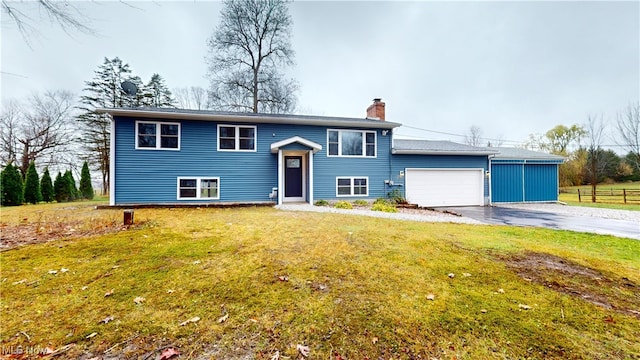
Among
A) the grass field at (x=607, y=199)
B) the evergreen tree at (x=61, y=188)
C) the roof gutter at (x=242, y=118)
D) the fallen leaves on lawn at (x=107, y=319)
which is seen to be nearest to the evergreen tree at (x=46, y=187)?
the evergreen tree at (x=61, y=188)

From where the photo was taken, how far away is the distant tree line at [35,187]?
1289cm

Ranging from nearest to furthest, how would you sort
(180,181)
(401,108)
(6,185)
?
(180,181) → (6,185) → (401,108)

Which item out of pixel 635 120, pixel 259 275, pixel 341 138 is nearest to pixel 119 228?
pixel 259 275

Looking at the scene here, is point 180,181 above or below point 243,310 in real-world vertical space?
above

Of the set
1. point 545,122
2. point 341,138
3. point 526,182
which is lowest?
point 526,182

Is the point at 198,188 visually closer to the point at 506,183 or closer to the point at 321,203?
the point at 321,203

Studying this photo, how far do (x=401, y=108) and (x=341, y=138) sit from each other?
21.5 meters

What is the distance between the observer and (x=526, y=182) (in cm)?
1542

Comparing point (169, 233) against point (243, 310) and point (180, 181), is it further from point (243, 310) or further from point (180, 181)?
point (180, 181)

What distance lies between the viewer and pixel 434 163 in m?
13.9

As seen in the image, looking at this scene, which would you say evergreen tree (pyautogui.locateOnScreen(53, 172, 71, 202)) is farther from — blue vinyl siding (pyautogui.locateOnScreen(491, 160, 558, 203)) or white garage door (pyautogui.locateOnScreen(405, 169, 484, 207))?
blue vinyl siding (pyautogui.locateOnScreen(491, 160, 558, 203))

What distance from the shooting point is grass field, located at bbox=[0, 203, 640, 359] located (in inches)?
78.9

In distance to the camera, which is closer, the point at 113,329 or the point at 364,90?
the point at 113,329

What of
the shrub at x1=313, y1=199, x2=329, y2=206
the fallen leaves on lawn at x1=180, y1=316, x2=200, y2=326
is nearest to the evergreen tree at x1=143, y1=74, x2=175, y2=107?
the shrub at x1=313, y1=199, x2=329, y2=206
